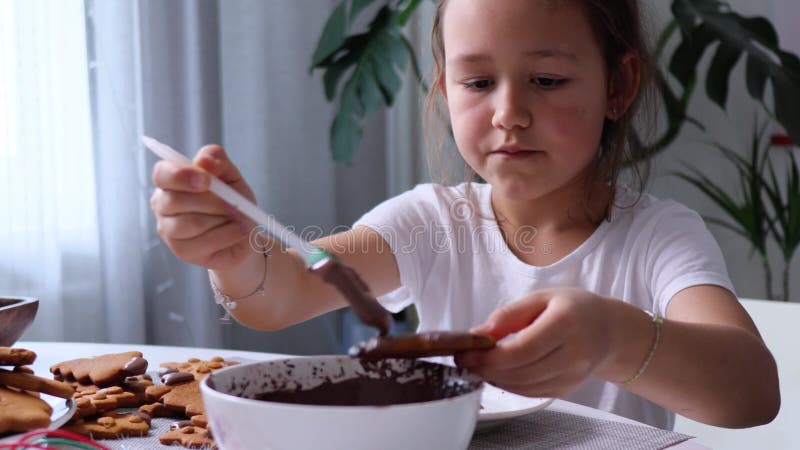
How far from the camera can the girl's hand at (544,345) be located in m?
0.56

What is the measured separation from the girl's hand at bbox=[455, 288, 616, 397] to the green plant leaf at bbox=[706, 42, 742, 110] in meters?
1.92

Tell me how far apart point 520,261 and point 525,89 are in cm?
28

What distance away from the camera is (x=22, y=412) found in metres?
0.59

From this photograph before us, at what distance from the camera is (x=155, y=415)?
717 millimetres

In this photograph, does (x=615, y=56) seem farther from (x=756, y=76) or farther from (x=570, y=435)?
(x=756, y=76)

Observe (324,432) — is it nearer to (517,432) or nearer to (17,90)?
(517,432)

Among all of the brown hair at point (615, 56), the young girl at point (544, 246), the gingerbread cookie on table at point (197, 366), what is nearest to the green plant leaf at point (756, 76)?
the brown hair at point (615, 56)

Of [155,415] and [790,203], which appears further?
[790,203]

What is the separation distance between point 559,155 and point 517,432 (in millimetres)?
441

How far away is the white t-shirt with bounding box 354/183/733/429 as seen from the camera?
109 cm

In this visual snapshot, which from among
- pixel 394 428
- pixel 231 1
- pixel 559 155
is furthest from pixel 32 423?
pixel 231 1

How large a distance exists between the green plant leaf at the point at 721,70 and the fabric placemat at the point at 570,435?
1890mm

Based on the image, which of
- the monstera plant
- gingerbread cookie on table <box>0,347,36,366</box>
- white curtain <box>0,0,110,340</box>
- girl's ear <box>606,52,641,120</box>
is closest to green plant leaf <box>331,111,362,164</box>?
the monstera plant

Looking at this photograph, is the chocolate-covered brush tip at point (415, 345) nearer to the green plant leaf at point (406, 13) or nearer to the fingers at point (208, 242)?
the fingers at point (208, 242)
